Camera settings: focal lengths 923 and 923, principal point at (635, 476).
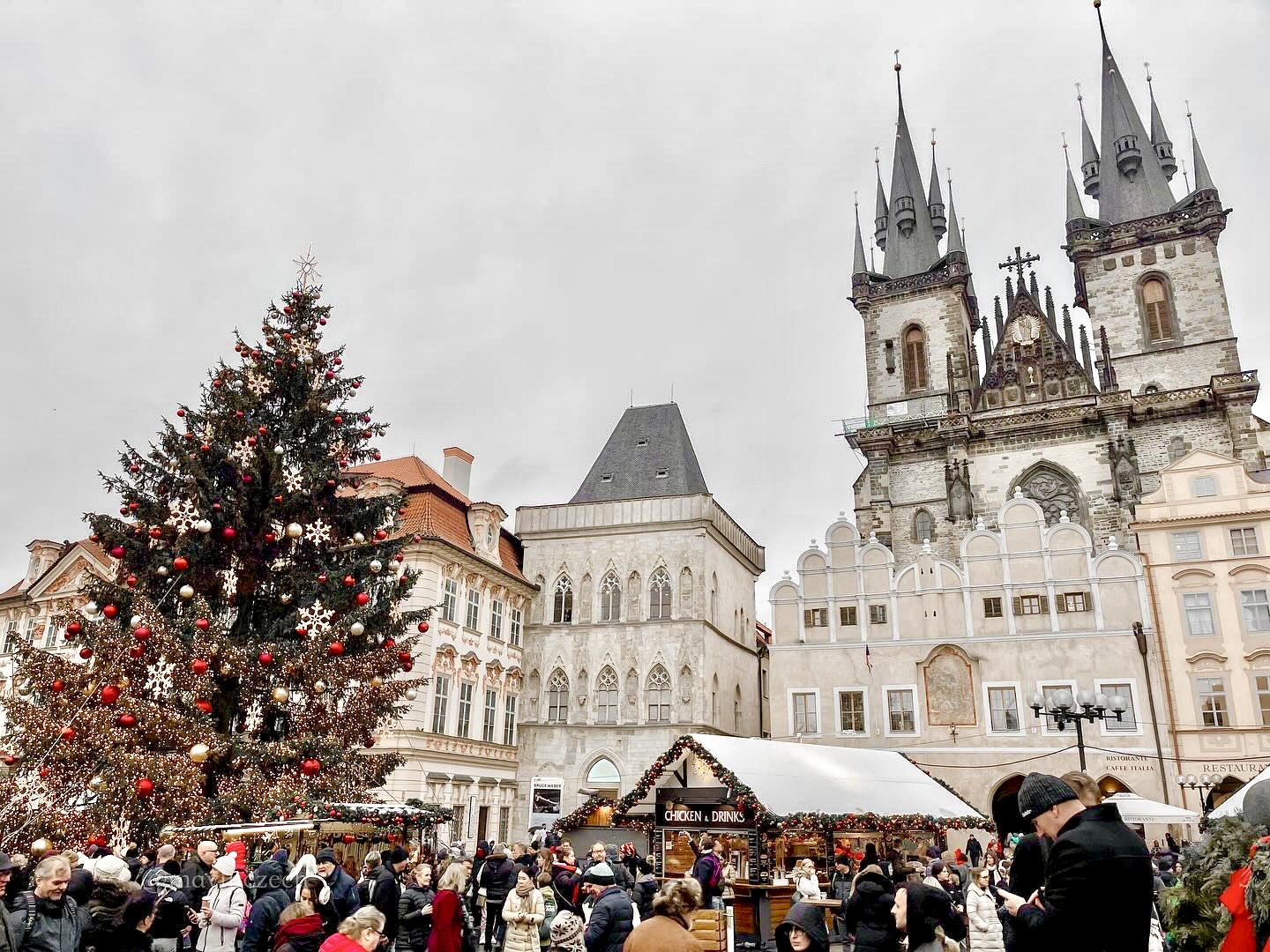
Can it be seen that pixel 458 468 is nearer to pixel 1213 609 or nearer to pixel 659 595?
pixel 659 595

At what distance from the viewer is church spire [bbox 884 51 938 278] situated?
47469 millimetres

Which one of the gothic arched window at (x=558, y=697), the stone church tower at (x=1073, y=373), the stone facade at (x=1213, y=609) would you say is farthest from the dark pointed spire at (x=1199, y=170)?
the gothic arched window at (x=558, y=697)

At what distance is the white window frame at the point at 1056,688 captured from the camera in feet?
90.5

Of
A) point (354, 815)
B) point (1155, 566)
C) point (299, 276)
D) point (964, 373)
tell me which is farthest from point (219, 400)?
point (964, 373)

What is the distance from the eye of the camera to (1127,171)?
1748 inches

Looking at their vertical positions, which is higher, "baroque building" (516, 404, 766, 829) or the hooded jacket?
"baroque building" (516, 404, 766, 829)

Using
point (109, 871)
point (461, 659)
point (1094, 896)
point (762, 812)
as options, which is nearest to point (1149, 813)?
point (762, 812)

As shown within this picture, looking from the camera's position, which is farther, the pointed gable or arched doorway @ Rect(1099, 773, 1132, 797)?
the pointed gable

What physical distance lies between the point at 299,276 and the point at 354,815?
866 cm

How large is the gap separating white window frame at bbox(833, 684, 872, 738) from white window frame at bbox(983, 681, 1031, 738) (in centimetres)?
357

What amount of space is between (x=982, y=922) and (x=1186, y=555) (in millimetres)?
23181

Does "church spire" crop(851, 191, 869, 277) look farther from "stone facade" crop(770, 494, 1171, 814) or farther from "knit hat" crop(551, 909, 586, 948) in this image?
"knit hat" crop(551, 909, 586, 948)

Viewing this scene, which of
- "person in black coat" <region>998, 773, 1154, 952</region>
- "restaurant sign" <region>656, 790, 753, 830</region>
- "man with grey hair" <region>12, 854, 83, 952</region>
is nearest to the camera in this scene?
"person in black coat" <region>998, 773, 1154, 952</region>

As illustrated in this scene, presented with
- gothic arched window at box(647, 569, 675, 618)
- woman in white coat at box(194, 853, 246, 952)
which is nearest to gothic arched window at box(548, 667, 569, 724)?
gothic arched window at box(647, 569, 675, 618)
